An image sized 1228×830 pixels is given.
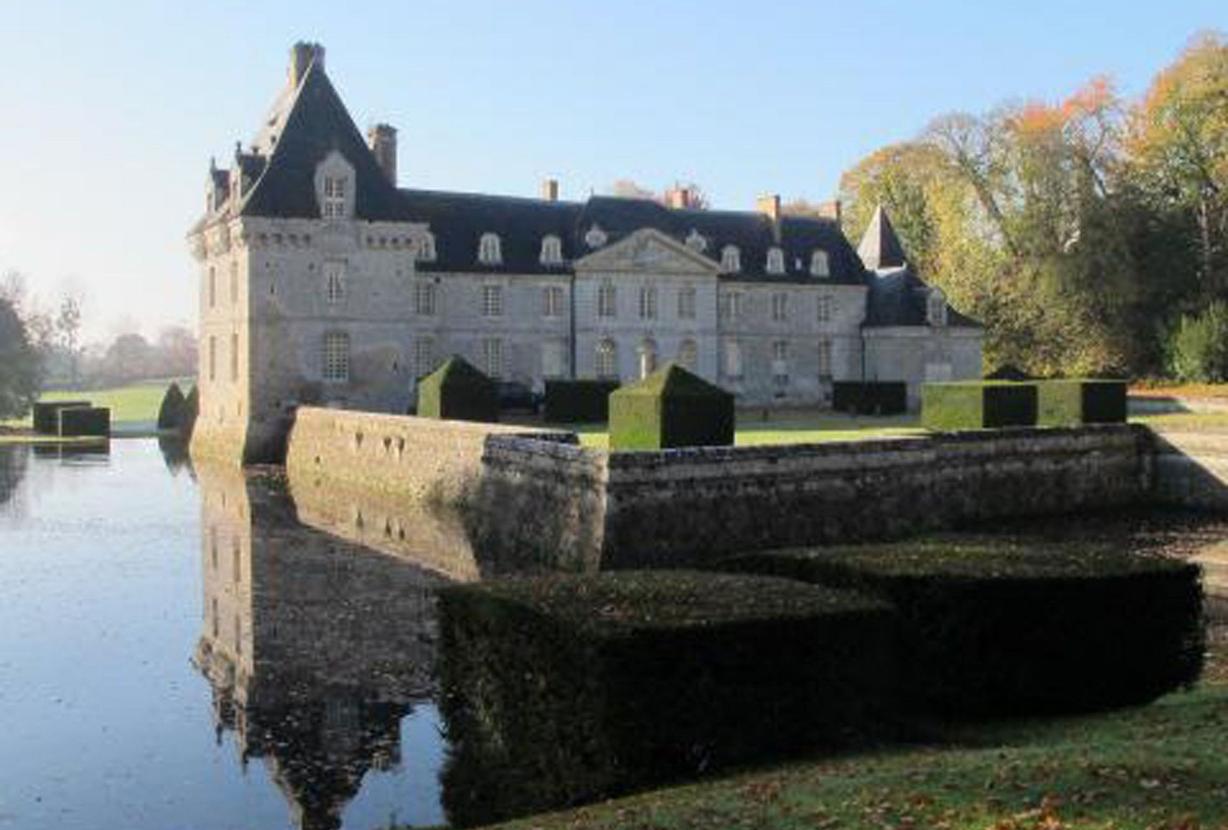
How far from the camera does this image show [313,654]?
12.5 m

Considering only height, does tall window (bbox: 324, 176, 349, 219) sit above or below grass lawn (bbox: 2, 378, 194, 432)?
above

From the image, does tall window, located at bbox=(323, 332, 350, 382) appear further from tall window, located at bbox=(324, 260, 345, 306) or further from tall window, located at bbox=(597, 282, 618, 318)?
tall window, located at bbox=(597, 282, 618, 318)

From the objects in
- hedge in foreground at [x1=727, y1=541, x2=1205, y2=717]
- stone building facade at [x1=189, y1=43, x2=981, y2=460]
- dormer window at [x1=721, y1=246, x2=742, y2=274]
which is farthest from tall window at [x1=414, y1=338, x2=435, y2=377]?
hedge in foreground at [x1=727, y1=541, x2=1205, y2=717]

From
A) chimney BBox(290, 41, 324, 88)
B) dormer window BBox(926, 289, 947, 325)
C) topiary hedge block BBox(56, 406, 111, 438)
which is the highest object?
chimney BBox(290, 41, 324, 88)

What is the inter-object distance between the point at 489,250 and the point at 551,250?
6.41 feet

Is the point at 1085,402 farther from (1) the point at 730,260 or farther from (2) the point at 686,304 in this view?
(1) the point at 730,260

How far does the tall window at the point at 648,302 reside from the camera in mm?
40938

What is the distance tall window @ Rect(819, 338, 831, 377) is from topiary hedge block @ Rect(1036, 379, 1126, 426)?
1470 cm

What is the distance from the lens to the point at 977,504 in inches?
870

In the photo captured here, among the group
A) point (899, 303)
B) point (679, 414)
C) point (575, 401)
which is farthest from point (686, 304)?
point (679, 414)

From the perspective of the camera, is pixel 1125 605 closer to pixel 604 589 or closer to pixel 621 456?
pixel 604 589

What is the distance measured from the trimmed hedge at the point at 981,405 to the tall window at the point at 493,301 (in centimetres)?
1454

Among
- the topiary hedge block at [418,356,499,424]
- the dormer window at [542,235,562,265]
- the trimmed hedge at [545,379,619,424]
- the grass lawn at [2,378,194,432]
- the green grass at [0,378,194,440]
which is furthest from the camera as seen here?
the green grass at [0,378,194,440]

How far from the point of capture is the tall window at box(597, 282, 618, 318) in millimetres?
40625
